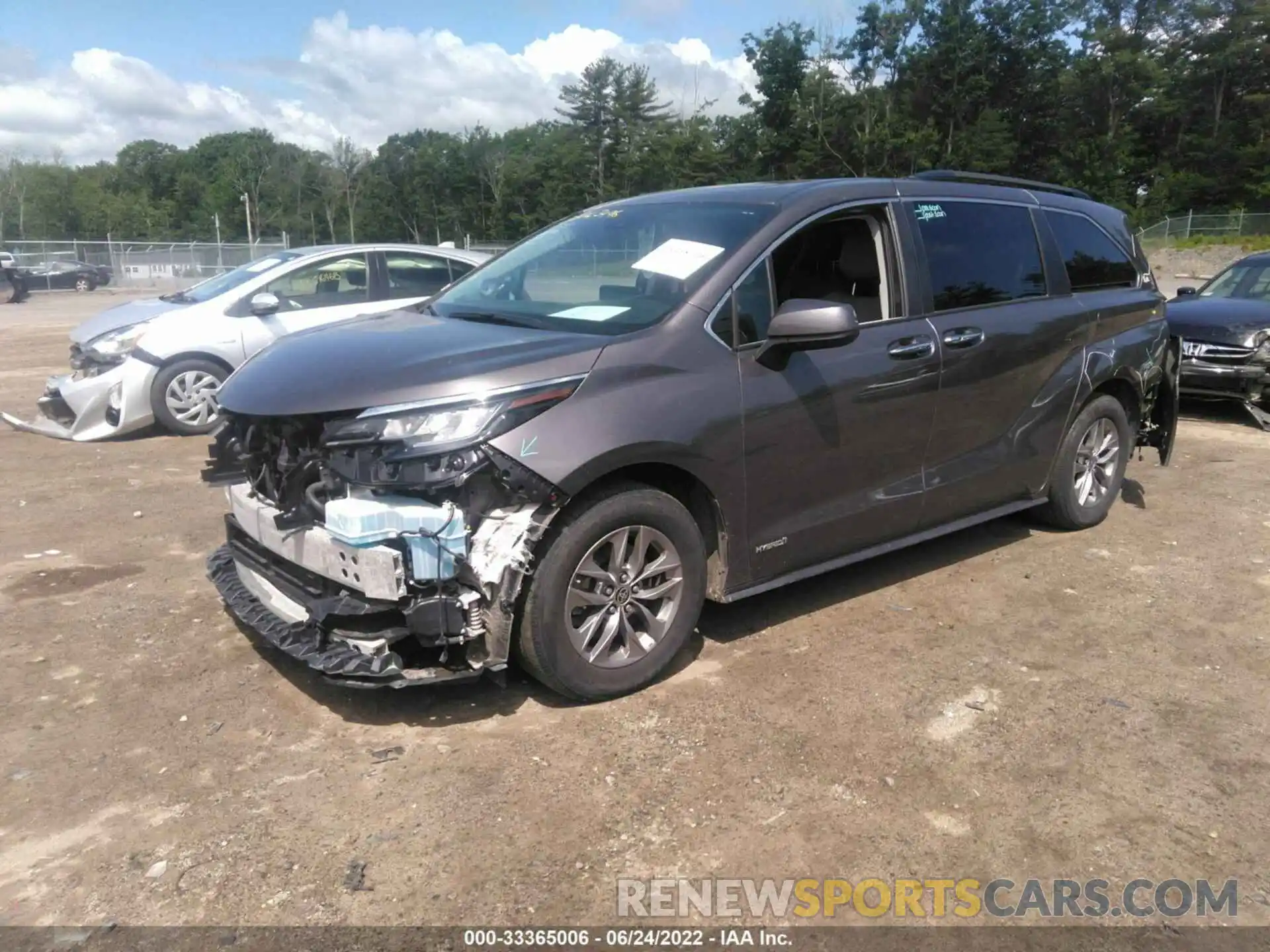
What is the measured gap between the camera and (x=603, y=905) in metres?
2.62

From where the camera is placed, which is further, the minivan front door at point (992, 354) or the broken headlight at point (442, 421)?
the minivan front door at point (992, 354)

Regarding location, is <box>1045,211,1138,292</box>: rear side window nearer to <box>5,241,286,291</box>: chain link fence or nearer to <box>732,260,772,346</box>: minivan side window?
<box>732,260,772,346</box>: minivan side window

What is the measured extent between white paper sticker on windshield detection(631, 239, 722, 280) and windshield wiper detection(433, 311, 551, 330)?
52 centimetres

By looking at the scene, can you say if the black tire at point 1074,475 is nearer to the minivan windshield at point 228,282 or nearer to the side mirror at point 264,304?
the side mirror at point 264,304

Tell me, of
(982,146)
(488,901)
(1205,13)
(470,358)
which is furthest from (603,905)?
(1205,13)

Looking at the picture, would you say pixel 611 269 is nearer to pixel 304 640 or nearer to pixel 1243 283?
pixel 304 640

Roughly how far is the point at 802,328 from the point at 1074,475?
2777 mm

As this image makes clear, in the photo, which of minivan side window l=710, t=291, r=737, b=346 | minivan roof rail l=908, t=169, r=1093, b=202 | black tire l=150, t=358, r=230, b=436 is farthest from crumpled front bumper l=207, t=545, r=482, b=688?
black tire l=150, t=358, r=230, b=436

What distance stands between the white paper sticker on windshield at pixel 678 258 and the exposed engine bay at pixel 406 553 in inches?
47.4

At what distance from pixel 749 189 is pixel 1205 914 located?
10.9 feet

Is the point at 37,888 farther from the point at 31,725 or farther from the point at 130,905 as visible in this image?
the point at 31,725

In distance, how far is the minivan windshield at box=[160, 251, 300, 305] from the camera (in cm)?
890

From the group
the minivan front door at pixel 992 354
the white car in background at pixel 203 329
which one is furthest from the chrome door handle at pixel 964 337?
the white car in background at pixel 203 329

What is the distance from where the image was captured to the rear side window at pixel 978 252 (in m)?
4.63
